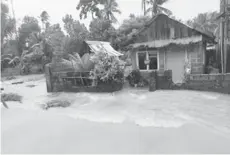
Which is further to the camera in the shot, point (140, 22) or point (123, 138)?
point (140, 22)

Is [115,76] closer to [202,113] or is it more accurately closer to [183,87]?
[183,87]

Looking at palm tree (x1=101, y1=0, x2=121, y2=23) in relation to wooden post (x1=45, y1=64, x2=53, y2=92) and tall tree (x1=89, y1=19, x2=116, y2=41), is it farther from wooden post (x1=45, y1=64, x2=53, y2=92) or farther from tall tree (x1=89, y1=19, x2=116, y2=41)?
wooden post (x1=45, y1=64, x2=53, y2=92)

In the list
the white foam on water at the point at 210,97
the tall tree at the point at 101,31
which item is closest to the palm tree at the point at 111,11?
the tall tree at the point at 101,31

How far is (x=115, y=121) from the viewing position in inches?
186

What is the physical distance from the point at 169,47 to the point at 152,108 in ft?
17.8

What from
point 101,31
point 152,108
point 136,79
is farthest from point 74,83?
point 101,31

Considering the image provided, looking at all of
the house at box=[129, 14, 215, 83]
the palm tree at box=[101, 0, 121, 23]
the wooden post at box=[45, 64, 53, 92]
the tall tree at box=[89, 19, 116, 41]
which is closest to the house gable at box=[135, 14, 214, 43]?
the house at box=[129, 14, 215, 83]

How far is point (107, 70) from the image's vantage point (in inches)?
313

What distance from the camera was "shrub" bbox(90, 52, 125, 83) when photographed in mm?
7804

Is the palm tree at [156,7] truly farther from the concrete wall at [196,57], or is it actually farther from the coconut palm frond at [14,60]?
the coconut palm frond at [14,60]

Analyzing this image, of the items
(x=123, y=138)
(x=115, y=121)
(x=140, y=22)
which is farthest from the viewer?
(x=140, y=22)

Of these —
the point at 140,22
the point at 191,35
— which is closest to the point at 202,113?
the point at 191,35

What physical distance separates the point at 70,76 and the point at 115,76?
7.89 ft

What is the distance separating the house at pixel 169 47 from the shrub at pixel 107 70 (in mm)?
1432
